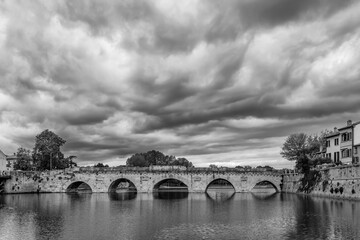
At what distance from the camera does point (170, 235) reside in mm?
28875

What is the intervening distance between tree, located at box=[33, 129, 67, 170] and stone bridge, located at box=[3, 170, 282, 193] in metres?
8.12

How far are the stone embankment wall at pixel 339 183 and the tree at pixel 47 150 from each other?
58.2m

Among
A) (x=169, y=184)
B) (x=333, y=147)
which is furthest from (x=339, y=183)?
(x=169, y=184)

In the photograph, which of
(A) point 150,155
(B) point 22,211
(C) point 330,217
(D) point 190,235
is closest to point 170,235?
(D) point 190,235

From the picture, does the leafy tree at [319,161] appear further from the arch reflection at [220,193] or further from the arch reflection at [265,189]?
the arch reflection at [220,193]

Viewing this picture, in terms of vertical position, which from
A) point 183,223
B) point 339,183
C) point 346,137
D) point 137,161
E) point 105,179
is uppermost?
point 346,137

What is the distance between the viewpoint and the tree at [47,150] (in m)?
89.2

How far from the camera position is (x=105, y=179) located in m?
80.3

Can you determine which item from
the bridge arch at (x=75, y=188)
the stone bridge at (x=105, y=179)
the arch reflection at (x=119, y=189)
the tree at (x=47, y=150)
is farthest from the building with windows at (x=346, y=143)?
the tree at (x=47, y=150)

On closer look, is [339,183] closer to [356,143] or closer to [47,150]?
[356,143]

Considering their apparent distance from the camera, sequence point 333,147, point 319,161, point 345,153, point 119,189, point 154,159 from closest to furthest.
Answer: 1. point 345,153
2. point 333,147
3. point 319,161
4. point 119,189
5. point 154,159

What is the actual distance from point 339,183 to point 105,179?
1808 inches

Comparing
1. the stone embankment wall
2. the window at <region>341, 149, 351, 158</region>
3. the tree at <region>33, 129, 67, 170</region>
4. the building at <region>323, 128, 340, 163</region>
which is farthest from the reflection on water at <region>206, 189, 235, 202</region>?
the tree at <region>33, 129, 67, 170</region>

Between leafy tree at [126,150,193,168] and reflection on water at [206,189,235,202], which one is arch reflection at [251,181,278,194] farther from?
leafy tree at [126,150,193,168]
